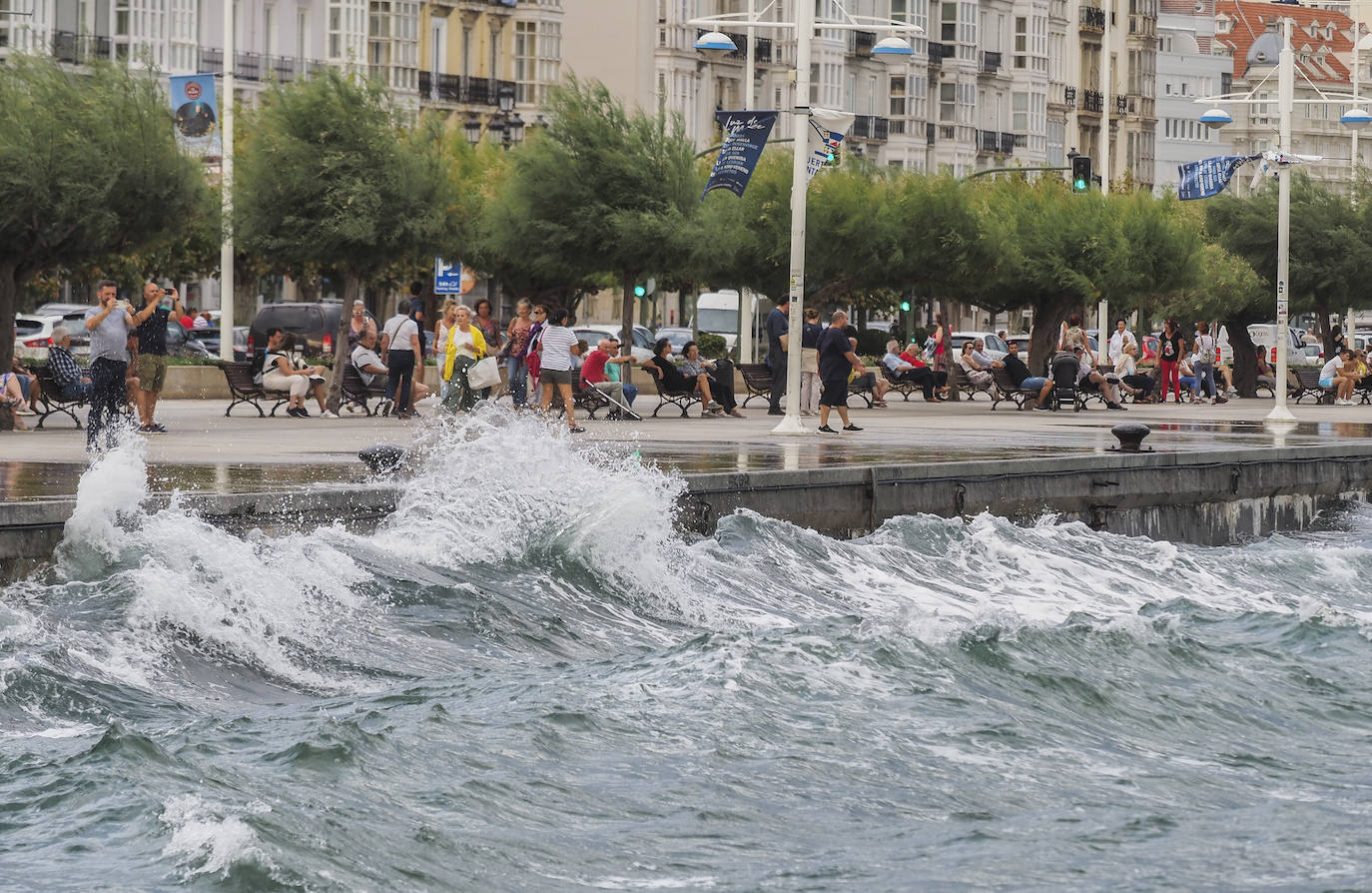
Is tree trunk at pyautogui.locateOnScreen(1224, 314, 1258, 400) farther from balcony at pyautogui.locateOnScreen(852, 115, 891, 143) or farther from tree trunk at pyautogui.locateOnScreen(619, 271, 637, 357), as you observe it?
balcony at pyautogui.locateOnScreen(852, 115, 891, 143)

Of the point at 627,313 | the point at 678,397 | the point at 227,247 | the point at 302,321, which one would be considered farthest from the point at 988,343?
the point at 678,397

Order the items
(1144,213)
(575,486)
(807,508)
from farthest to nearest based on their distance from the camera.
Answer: (1144,213) < (807,508) < (575,486)

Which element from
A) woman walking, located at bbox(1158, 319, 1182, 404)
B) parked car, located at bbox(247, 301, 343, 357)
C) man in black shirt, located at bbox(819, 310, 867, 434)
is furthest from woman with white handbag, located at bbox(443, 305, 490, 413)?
parked car, located at bbox(247, 301, 343, 357)

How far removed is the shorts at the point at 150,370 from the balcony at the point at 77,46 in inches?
1442

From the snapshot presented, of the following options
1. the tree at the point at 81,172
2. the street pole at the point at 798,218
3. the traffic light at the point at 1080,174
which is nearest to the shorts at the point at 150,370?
the tree at the point at 81,172

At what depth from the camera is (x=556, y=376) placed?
2703 cm

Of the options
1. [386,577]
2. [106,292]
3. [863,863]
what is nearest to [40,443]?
[106,292]

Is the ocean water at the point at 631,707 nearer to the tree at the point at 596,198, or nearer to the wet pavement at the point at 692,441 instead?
the wet pavement at the point at 692,441

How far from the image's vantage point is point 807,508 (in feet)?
65.1

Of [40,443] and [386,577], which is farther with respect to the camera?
[40,443]

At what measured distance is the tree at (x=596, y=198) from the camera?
130ft

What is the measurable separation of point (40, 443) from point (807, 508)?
791cm

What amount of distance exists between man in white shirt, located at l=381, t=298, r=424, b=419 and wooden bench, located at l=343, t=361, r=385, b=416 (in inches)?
21.8

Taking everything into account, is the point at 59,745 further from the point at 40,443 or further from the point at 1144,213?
the point at 1144,213
